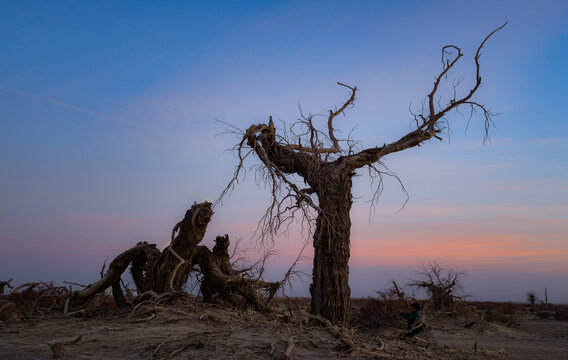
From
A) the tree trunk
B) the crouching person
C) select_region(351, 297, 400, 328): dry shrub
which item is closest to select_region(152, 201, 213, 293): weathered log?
the tree trunk

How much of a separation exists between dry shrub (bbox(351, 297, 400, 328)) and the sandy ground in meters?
5.54

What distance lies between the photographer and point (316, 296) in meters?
11.0

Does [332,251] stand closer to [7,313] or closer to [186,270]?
[186,270]

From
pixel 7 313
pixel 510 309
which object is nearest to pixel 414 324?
pixel 7 313

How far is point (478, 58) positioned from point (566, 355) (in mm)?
8866

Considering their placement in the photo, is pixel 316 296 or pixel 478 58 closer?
pixel 316 296

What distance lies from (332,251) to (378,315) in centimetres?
790

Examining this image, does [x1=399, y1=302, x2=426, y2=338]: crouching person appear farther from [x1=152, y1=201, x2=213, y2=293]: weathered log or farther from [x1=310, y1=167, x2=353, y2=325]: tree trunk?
[x1=152, y1=201, x2=213, y2=293]: weathered log

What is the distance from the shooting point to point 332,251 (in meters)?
11.0

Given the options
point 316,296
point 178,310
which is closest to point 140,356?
point 178,310

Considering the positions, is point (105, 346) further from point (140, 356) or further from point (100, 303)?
point (100, 303)

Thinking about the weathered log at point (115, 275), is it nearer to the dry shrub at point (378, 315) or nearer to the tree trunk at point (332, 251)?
the tree trunk at point (332, 251)

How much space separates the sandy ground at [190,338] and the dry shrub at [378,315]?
218 inches

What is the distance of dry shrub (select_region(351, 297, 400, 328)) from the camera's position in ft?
57.0
